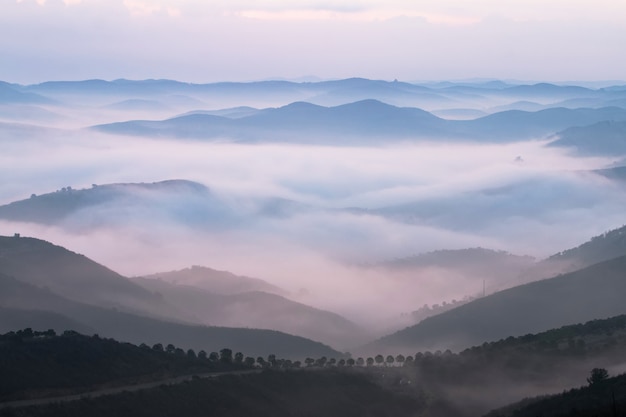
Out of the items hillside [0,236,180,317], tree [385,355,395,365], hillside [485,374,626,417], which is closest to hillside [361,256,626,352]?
tree [385,355,395,365]

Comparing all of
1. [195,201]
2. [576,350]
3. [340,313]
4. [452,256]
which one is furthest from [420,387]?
[195,201]

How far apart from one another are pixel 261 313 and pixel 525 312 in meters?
26.9

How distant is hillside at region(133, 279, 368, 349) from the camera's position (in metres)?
86.6

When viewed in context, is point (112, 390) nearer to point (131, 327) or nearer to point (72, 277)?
point (131, 327)

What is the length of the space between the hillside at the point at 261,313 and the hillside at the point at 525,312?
9806 mm

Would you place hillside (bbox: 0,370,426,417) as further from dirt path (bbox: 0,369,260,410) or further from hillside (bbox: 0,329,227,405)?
hillside (bbox: 0,329,227,405)

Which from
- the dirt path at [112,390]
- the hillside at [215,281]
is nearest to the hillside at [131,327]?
the dirt path at [112,390]

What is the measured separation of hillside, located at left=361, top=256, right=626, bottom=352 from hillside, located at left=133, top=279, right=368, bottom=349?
9.81 metres

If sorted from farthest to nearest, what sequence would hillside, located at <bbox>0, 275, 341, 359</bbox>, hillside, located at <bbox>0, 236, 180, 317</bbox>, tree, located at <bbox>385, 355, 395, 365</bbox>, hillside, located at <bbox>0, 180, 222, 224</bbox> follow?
hillside, located at <bbox>0, 180, 222, 224</bbox> → hillside, located at <bbox>0, 236, 180, 317</bbox> → hillside, located at <bbox>0, 275, 341, 359</bbox> → tree, located at <bbox>385, 355, 395, 365</bbox>

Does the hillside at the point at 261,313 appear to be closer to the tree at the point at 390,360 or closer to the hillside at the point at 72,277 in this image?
the hillside at the point at 72,277

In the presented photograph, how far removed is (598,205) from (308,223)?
66066 millimetres

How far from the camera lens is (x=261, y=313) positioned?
295ft

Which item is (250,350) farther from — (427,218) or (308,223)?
(427,218)

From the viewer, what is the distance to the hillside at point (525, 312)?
7356 cm
